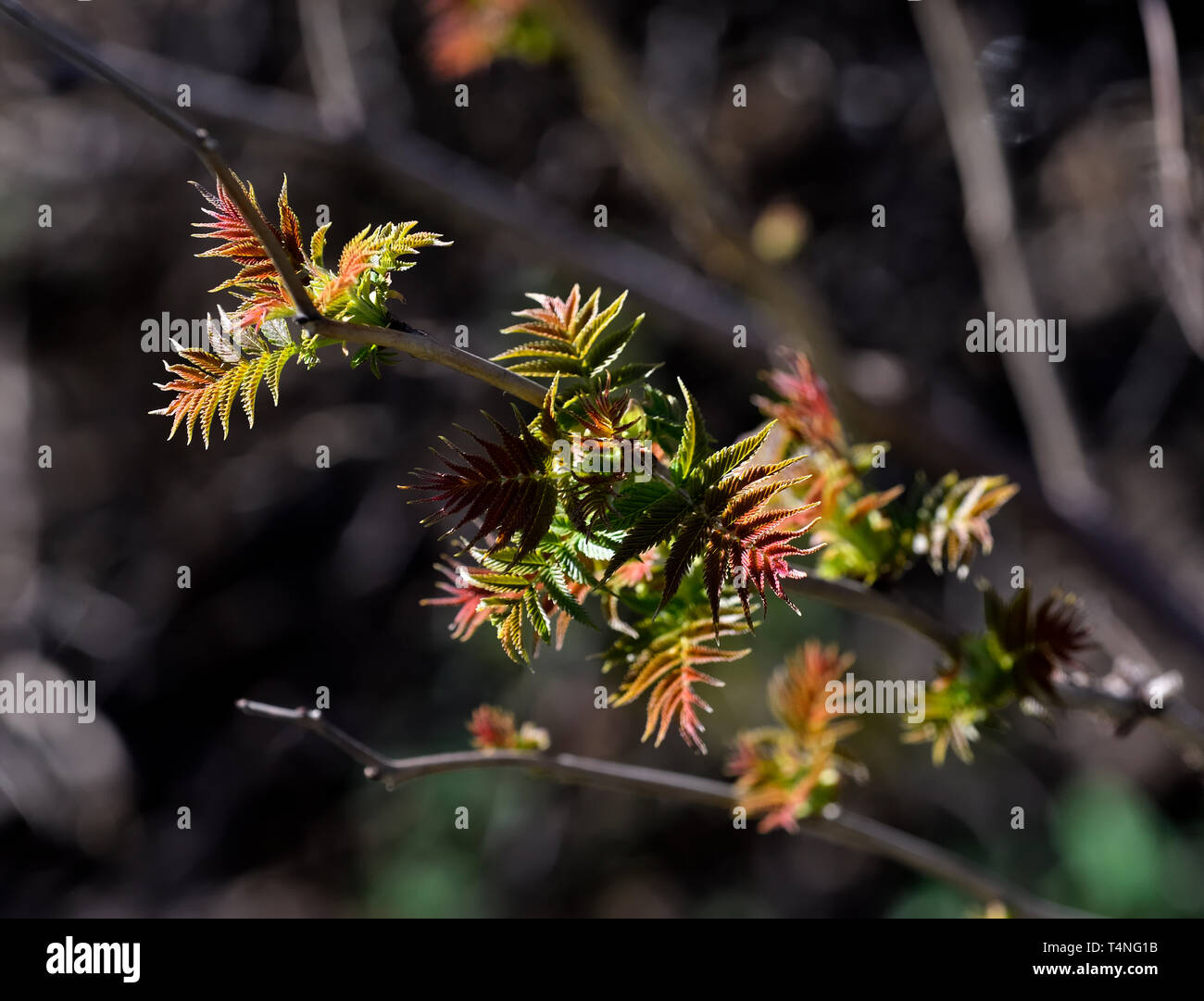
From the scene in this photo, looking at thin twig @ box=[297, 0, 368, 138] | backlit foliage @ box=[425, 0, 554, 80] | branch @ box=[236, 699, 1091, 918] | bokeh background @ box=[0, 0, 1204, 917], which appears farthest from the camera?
bokeh background @ box=[0, 0, 1204, 917]

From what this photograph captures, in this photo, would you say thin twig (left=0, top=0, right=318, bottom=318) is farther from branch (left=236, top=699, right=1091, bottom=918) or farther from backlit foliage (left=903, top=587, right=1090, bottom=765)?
backlit foliage (left=903, top=587, right=1090, bottom=765)

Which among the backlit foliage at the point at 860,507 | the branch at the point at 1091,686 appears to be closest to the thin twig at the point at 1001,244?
the branch at the point at 1091,686

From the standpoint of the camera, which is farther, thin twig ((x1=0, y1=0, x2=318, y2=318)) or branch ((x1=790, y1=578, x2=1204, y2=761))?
branch ((x1=790, y1=578, x2=1204, y2=761))

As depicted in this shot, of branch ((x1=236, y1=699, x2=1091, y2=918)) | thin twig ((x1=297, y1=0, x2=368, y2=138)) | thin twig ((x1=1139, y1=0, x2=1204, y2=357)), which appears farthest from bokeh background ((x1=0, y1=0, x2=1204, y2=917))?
branch ((x1=236, y1=699, x2=1091, y2=918))

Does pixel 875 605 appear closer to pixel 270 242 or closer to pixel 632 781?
pixel 632 781

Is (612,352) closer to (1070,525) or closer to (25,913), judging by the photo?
(1070,525)

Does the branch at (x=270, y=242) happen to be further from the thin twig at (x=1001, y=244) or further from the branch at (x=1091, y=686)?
the thin twig at (x=1001, y=244)

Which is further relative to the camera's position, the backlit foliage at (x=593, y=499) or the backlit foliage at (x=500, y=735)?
the backlit foliage at (x=500, y=735)
